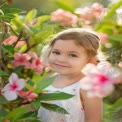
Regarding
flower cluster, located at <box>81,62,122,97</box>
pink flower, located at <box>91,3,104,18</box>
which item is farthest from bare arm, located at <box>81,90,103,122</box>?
flower cluster, located at <box>81,62,122,97</box>

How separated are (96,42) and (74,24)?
436 millimetres

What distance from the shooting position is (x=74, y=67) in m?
1.67

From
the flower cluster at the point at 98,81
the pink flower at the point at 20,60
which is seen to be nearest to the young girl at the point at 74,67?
the pink flower at the point at 20,60

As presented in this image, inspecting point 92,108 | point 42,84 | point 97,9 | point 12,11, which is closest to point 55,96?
point 42,84

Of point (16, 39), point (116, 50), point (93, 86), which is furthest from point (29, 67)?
point (93, 86)

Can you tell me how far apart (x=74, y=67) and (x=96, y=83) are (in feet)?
3.07

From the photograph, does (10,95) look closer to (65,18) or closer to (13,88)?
(13,88)

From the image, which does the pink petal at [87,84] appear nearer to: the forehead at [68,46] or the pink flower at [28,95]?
the pink flower at [28,95]

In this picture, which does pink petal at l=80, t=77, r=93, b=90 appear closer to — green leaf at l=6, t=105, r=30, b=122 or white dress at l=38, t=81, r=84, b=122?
green leaf at l=6, t=105, r=30, b=122

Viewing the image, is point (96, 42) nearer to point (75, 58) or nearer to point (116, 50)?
point (75, 58)

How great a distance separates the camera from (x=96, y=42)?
1.68 metres

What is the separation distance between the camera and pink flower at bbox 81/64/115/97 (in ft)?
2.38

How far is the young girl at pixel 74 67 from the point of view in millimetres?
1663

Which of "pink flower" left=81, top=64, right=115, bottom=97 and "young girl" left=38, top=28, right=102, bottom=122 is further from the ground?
"pink flower" left=81, top=64, right=115, bottom=97
